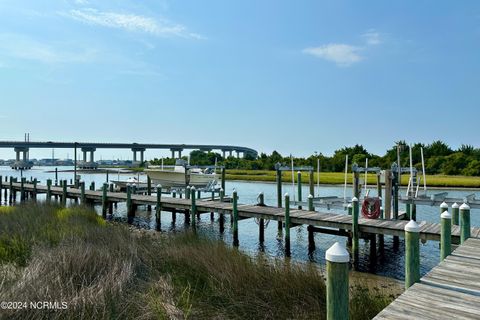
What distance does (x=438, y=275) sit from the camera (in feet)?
19.8

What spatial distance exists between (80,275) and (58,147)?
12301 centimetres

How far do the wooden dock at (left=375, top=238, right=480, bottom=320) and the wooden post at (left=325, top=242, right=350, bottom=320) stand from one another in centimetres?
63

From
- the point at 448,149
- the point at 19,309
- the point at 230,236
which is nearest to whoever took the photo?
the point at 19,309

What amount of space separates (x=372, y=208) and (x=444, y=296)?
9.28 m

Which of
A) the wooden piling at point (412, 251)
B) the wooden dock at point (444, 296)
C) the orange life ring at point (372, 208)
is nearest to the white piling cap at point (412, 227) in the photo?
the wooden piling at point (412, 251)

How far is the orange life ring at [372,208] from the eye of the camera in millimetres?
14016

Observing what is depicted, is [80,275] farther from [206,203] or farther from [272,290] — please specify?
[206,203]

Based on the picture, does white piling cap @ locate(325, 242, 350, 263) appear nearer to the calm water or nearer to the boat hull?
the calm water

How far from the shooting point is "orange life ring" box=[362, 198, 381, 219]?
14016mm

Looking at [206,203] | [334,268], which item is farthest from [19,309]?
[206,203]

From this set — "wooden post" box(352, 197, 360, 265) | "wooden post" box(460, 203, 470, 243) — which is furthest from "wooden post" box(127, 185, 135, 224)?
"wooden post" box(460, 203, 470, 243)

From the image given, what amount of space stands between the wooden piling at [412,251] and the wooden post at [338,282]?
2.05 metres

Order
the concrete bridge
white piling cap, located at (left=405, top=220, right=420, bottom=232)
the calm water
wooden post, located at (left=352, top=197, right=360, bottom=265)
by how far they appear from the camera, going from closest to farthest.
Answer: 1. white piling cap, located at (left=405, top=220, right=420, bottom=232)
2. wooden post, located at (left=352, top=197, right=360, bottom=265)
3. the calm water
4. the concrete bridge

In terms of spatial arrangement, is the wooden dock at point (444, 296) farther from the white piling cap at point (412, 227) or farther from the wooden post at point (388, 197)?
the wooden post at point (388, 197)
